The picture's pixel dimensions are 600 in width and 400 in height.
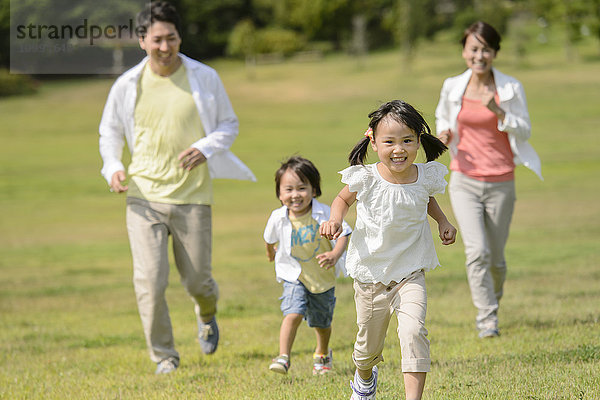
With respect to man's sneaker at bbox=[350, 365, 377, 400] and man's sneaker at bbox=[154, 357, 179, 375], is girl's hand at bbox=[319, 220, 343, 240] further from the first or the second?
man's sneaker at bbox=[154, 357, 179, 375]

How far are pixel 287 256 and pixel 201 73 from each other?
5.98ft

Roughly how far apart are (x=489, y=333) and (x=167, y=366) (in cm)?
280

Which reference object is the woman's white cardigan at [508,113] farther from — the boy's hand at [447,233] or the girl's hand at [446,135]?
the boy's hand at [447,233]

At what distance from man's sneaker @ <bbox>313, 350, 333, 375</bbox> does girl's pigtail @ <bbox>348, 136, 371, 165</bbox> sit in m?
1.91

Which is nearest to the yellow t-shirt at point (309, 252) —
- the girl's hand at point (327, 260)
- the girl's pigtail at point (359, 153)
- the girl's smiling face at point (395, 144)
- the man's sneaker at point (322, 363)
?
the man's sneaker at point (322, 363)

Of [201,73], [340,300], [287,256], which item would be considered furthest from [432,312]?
[201,73]

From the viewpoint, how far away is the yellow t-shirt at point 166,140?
7027 millimetres

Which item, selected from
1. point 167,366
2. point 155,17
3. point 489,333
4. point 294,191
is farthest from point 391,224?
point 155,17

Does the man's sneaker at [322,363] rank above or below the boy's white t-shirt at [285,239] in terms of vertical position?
below

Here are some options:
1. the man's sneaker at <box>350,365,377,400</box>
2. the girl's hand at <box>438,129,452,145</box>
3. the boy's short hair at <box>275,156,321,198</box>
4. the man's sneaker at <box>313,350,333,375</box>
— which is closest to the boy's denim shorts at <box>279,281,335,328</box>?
the man's sneaker at <box>313,350,333,375</box>

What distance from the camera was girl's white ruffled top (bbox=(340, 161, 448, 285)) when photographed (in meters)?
4.98

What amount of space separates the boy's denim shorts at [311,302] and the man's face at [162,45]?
2141mm

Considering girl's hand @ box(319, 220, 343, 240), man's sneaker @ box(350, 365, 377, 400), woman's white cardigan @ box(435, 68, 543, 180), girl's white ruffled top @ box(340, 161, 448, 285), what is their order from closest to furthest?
girl's hand @ box(319, 220, 343, 240) → girl's white ruffled top @ box(340, 161, 448, 285) → man's sneaker @ box(350, 365, 377, 400) → woman's white cardigan @ box(435, 68, 543, 180)

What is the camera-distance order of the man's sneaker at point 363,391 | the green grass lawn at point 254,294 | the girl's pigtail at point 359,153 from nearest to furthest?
the man's sneaker at point 363,391 → the girl's pigtail at point 359,153 → the green grass lawn at point 254,294
